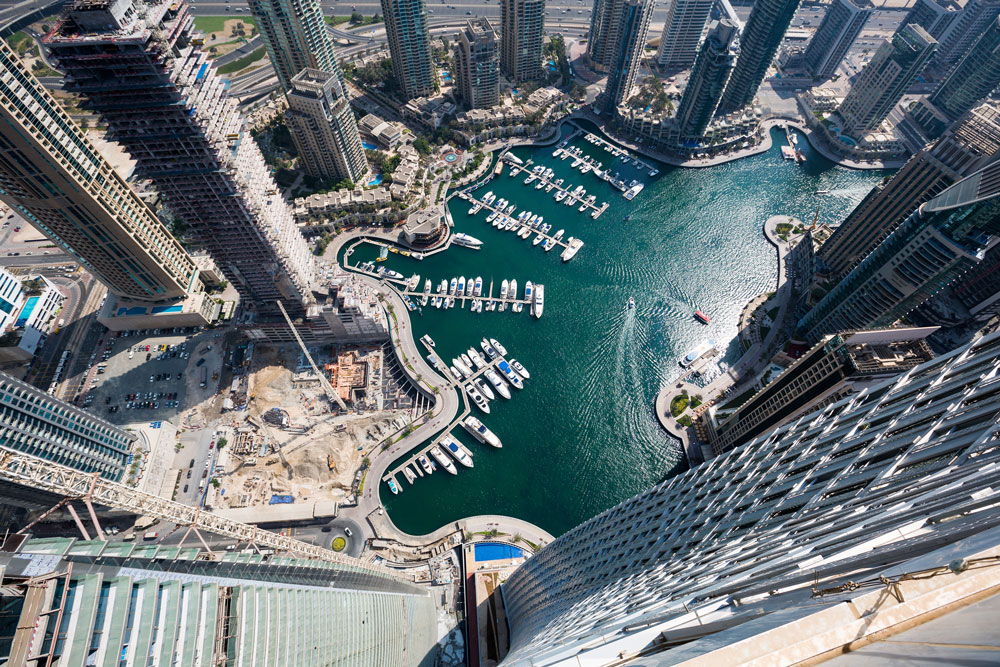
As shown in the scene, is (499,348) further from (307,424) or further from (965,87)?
(965,87)

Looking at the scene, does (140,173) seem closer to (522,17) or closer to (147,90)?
(147,90)

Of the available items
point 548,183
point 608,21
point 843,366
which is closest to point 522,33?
point 608,21

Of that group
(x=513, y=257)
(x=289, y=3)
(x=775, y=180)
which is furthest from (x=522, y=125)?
(x=775, y=180)

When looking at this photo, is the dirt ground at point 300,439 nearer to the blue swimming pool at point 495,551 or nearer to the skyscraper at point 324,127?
the blue swimming pool at point 495,551

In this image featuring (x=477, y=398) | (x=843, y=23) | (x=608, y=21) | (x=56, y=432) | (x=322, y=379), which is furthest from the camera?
(x=843, y=23)

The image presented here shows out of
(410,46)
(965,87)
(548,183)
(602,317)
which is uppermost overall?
(410,46)

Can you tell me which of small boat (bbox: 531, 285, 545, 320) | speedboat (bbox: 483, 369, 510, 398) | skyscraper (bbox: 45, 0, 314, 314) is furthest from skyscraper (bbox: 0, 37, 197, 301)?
small boat (bbox: 531, 285, 545, 320)

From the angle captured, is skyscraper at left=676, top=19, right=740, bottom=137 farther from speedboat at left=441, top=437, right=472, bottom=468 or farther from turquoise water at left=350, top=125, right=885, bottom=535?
speedboat at left=441, top=437, right=472, bottom=468

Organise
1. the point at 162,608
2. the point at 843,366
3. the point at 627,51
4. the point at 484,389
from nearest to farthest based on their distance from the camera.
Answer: the point at 162,608 < the point at 843,366 < the point at 484,389 < the point at 627,51
